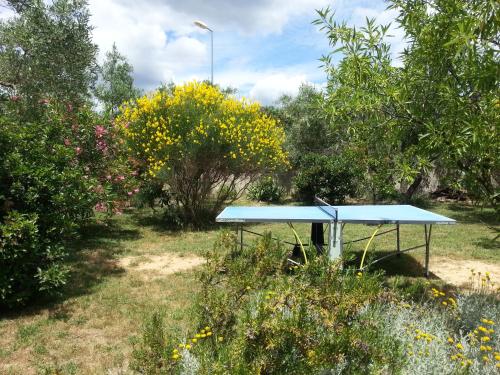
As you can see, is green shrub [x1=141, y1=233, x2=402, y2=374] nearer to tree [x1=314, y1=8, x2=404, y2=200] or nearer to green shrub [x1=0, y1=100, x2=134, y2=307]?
tree [x1=314, y1=8, x2=404, y2=200]

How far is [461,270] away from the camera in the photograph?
766cm

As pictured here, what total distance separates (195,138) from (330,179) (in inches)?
306

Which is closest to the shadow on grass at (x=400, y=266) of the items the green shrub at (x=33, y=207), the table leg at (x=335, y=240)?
the table leg at (x=335, y=240)

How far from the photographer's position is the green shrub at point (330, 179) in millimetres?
16328

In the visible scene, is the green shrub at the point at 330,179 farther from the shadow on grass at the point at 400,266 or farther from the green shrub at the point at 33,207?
the green shrub at the point at 33,207

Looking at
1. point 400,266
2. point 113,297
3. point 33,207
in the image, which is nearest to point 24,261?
point 33,207

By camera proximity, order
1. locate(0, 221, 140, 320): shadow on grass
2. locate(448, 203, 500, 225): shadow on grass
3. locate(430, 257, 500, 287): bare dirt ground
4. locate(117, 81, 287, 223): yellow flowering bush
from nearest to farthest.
A: locate(0, 221, 140, 320): shadow on grass
locate(430, 257, 500, 287): bare dirt ground
locate(117, 81, 287, 223): yellow flowering bush
locate(448, 203, 500, 225): shadow on grass

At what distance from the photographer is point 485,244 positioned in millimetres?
9859

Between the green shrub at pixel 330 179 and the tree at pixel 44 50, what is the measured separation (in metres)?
10.3

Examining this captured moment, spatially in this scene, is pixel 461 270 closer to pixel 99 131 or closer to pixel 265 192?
pixel 99 131

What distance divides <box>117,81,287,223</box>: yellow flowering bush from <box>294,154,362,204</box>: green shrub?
4.84 metres

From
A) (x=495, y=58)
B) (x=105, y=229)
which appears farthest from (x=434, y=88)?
(x=105, y=229)

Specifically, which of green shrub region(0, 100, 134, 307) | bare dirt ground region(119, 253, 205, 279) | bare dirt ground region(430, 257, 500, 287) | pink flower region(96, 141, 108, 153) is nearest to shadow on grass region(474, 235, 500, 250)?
bare dirt ground region(430, 257, 500, 287)

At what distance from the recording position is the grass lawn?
412 cm
